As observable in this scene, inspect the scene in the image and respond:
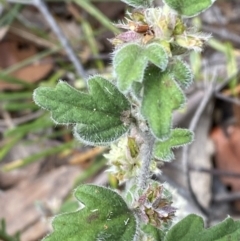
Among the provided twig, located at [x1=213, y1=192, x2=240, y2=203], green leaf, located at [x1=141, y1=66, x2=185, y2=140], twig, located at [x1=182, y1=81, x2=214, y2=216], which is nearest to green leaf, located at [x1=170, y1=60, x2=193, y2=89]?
green leaf, located at [x1=141, y1=66, x2=185, y2=140]

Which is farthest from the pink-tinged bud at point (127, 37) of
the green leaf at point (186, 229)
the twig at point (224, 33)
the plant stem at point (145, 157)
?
the twig at point (224, 33)

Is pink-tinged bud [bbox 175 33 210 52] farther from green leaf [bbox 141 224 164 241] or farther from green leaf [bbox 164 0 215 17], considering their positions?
green leaf [bbox 141 224 164 241]

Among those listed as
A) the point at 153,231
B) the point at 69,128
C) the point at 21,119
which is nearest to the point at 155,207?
the point at 153,231

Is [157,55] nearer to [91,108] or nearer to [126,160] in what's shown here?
[91,108]

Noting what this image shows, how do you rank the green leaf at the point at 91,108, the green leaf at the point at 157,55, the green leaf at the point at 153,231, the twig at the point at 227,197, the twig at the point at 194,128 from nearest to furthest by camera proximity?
the green leaf at the point at 157,55, the green leaf at the point at 91,108, the green leaf at the point at 153,231, the twig at the point at 194,128, the twig at the point at 227,197

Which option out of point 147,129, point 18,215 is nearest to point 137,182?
point 147,129

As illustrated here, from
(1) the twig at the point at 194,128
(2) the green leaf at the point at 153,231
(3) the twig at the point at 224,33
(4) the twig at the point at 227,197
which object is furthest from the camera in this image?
(3) the twig at the point at 224,33

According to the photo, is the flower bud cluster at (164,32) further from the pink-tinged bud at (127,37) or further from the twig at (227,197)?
the twig at (227,197)
